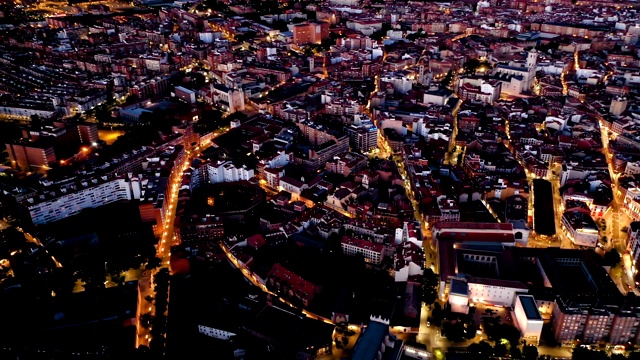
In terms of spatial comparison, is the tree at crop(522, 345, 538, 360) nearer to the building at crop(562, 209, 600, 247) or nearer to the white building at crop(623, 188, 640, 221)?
the building at crop(562, 209, 600, 247)

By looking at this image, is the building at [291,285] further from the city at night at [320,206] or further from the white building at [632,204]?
the white building at [632,204]

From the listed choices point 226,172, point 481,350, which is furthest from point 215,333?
point 226,172

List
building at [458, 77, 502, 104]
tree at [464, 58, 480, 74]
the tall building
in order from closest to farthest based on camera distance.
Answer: the tall building, building at [458, 77, 502, 104], tree at [464, 58, 480, 74]

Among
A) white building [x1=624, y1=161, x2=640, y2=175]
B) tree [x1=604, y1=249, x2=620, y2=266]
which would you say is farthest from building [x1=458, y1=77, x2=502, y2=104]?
tree [x1=604, y1=249, x2=620, y2=266]

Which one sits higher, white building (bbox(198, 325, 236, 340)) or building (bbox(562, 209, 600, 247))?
building (bbox(562, 209, 600, 247))

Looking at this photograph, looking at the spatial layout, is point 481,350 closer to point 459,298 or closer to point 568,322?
point 459,298

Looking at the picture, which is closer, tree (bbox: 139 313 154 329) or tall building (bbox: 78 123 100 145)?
tree (bbox: 139 313 154 329)
